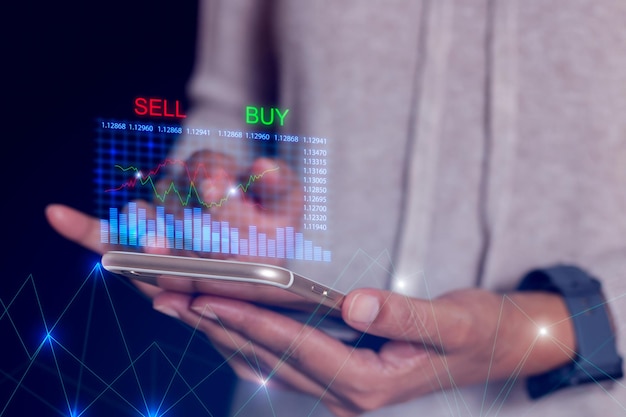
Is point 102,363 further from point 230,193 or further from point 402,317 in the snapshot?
point 402,317

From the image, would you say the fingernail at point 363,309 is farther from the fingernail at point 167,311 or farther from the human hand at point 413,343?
the fingernail at point 167,311

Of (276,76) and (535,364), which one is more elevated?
(276,76)

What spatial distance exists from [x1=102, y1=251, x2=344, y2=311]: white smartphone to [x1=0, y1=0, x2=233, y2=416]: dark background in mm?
119

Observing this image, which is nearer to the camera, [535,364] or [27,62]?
[535,364]

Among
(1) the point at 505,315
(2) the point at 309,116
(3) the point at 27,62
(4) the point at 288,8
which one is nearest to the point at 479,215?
(1) the point at 505,315

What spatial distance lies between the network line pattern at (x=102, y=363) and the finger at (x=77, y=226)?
0.03 m

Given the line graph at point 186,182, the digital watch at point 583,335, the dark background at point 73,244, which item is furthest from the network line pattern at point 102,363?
the digital watch at point 583,335

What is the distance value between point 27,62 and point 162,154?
23 cm

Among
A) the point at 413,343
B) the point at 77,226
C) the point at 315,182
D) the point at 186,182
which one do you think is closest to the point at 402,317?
the point at 413,343

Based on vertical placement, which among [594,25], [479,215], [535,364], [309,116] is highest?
[594,25]

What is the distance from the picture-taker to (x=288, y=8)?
753 mm

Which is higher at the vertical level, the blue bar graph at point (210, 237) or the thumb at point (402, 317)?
the blue bar graph at point (210, 237)

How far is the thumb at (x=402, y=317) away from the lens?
645 mm

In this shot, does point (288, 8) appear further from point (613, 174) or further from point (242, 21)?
point (613, 174)
